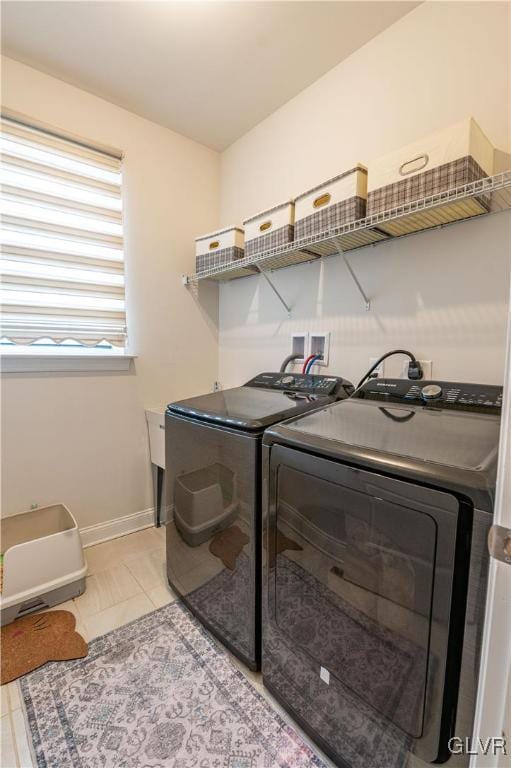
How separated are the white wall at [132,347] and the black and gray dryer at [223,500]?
0.73 metres

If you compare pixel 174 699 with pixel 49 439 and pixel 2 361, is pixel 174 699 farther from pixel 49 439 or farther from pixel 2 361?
pixel 2 361

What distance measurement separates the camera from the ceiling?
1.44 m

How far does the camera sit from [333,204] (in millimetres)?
1466

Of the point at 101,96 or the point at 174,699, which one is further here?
the point at 101,96

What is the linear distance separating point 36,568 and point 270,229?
199cm

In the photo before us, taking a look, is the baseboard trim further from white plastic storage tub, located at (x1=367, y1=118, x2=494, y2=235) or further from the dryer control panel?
white plastic storage tub, located at (x1=367, y1=118, x2=494, y2=235)

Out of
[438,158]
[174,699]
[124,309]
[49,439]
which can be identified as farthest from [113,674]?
[438,158]

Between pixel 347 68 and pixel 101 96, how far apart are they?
137 centimetres

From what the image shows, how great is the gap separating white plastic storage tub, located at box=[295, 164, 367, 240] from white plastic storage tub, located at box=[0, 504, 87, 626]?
1.86 meters

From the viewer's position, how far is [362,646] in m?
0.87

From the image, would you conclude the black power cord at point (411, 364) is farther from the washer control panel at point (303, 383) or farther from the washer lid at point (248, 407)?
the washer lid at point (248, 407)

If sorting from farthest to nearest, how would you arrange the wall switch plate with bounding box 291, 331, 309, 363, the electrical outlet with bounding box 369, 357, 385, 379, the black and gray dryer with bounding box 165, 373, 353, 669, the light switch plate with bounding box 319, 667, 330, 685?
the wall switch plate with bounding box 291, 331, 309, 363
the electrical outlet with bounding box 369, 357, 385, 379
the black and gray dryer with bounding box 165, 373, 353, 669
the light switch plate with bounding box 319, 667, 330, 685

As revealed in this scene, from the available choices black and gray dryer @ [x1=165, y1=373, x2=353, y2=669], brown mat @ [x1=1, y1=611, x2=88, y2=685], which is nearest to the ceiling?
black and gray dryer @ [x1=165, y1=373, x2=353, y2=669]

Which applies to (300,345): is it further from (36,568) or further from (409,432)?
(36,568)
